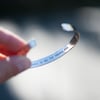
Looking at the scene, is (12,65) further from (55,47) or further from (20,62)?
(55,47)

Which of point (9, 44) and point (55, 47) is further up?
point (9, 44)

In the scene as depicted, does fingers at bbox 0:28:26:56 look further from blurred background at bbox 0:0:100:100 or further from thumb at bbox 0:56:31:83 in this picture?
blurred background at bbox 0:0:100:100

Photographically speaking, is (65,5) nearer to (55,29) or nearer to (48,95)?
(55,29)

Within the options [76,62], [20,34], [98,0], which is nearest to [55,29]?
[20,34]

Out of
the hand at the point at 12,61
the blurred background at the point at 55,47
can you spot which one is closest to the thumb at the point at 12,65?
the hand at the point at 12,61

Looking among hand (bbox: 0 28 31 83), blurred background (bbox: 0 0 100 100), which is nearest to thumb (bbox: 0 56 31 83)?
hand (bbox: 0 28 31 83)

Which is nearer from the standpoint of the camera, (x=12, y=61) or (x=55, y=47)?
(x=12, y=61)

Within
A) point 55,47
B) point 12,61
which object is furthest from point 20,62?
point 55,47
